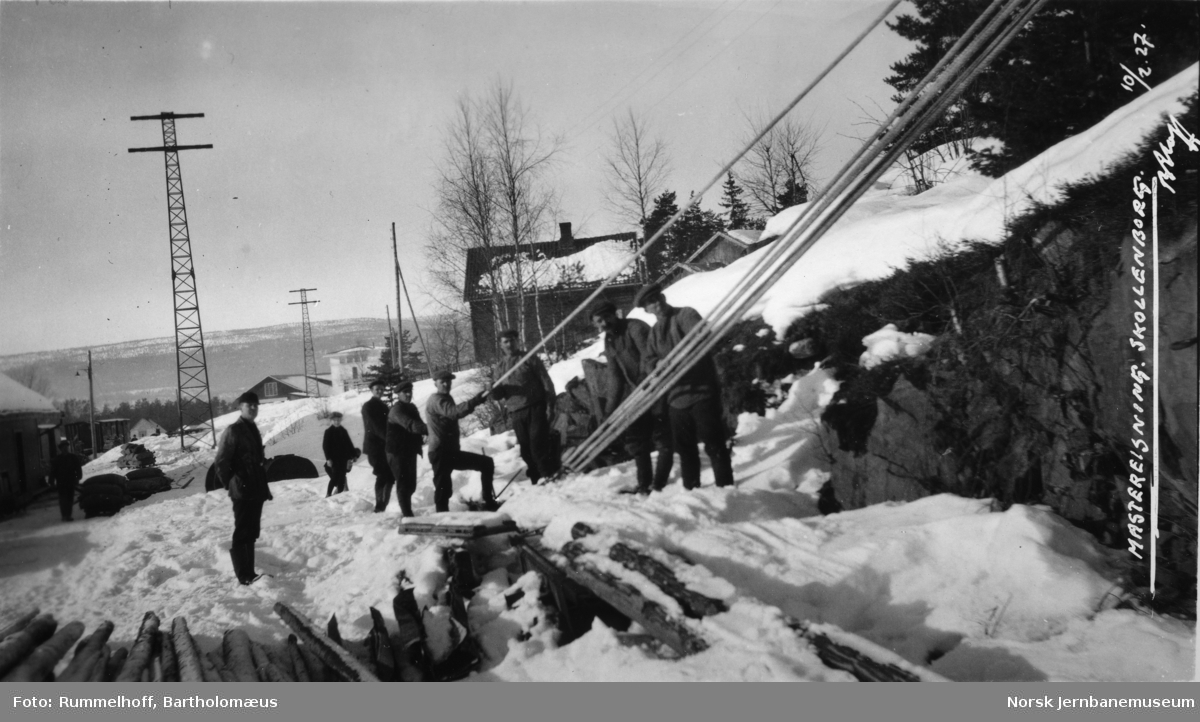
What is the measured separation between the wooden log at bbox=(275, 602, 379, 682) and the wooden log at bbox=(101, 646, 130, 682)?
716mm

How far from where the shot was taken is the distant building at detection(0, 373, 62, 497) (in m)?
3.57

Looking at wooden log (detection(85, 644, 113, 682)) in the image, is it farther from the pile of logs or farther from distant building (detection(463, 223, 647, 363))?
distant building (detection(463, 223, 647, 363))

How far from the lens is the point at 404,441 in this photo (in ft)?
16.4

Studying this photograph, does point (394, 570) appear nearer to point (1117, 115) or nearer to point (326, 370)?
point (326, 370)

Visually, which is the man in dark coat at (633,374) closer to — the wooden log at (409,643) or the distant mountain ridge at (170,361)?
the distant mountain ridge at (170,361)

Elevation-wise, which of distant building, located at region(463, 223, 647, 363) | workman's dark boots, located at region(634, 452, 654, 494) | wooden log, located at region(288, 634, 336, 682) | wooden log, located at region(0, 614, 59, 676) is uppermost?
distant building, located at region(463, 223, 647, 363)

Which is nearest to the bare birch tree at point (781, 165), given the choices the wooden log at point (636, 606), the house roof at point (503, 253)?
the house roof at point (503, 253)

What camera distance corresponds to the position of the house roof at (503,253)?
13.6ft

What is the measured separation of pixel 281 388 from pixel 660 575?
2.60 m

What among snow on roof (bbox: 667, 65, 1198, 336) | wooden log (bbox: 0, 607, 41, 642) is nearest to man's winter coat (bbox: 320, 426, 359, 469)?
wooden log (bbox: 0, 607, 41, 642)

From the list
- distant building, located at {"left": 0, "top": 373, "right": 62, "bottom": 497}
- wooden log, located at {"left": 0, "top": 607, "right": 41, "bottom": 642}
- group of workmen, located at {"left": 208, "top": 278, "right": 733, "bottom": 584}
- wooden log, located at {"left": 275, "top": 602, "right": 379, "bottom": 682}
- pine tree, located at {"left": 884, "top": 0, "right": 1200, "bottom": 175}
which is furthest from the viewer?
group of workmen, located at {"left": 208, "top": 278, "right": 733, "bottom": 584}

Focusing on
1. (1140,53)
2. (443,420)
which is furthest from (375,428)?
(1140,53)

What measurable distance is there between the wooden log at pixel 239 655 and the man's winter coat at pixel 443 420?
5.62ft

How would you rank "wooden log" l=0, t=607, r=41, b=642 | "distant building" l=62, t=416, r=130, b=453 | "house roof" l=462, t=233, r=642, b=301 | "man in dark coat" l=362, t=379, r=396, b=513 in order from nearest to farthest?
"wooden log" l=0, t=607, r=41, b=642, "distant building" l=62, t=416, r=130, b=453, "house roof" l=462, t=233, r=642, b=301, "man in dark coat" l=362, t=379, r=396, b=513
